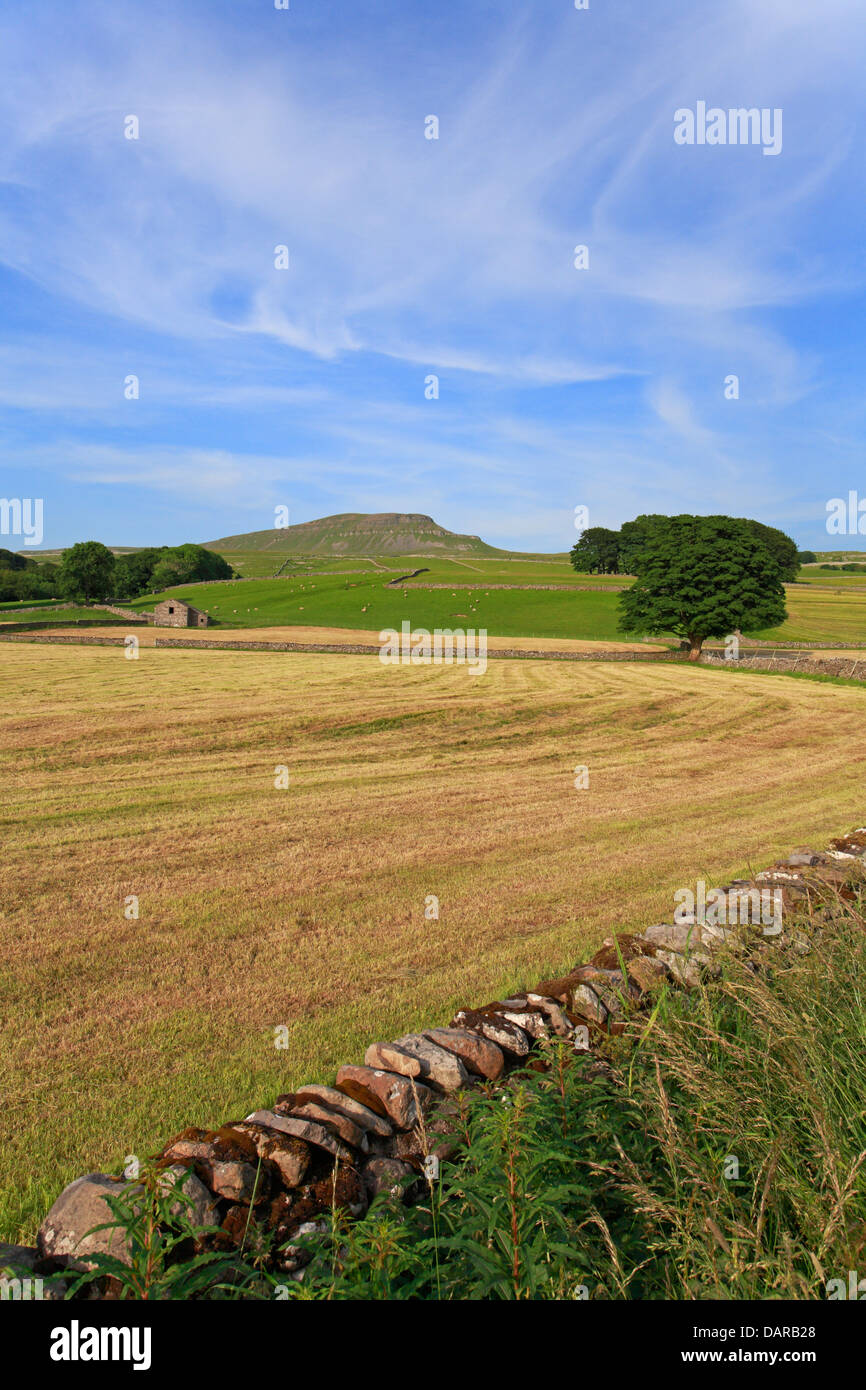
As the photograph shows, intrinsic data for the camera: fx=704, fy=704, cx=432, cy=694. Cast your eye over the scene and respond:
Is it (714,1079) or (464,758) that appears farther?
(464,758)

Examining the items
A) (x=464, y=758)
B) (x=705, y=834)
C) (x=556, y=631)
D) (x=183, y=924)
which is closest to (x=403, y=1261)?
(x=183, y=924)

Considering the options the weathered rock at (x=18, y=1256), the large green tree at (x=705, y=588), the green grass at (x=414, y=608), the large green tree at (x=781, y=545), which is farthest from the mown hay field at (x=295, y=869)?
the large green tree at (x=781, y=545)

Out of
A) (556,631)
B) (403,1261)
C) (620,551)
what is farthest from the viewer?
(620,551)

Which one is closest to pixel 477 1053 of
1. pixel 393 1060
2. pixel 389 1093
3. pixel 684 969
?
pixel 393 1060

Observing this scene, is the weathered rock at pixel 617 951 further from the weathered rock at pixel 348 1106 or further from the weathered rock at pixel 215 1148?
the weathered rock at pixel 215 1148

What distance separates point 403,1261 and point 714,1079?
6.50 feet

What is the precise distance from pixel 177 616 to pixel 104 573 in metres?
39.3

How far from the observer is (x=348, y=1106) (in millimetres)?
3914

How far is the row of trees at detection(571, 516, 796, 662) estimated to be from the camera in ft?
150

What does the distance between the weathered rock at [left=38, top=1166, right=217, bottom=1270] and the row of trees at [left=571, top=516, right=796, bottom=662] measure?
154 ft
